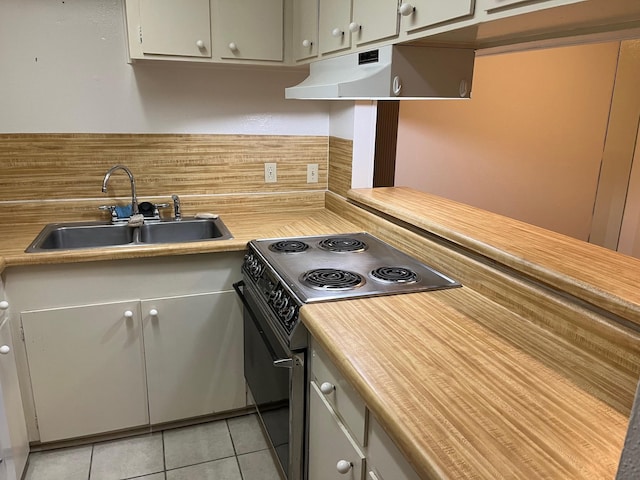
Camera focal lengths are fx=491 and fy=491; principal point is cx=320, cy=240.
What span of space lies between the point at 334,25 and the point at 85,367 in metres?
1.70

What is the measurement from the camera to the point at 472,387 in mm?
1038

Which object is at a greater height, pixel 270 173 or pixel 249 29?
pixel 249 29

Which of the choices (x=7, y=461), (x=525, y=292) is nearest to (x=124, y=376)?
(x=7, y=461)

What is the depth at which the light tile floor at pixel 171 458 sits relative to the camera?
6.49ft

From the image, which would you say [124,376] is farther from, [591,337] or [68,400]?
[591,337]

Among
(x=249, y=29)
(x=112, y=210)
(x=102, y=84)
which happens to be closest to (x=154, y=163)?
(x=112, y=210)

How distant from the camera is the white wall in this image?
2.15 m

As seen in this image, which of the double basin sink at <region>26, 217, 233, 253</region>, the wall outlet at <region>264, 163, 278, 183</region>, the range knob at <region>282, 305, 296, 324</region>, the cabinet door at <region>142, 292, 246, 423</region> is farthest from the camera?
the wall outlet at <region>264, 163, 278, 183</region>

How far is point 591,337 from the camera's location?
114cm

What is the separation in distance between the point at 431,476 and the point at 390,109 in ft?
6.35

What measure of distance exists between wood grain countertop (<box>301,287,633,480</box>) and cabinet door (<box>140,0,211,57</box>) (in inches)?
53.0

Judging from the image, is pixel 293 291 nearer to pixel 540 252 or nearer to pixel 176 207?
pixel 540 252

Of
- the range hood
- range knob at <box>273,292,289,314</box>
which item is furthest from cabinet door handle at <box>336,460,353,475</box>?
the range hood

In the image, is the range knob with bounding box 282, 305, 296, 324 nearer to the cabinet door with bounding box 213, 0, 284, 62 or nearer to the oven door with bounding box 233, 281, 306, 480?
the oven door with bounding box 233, 281, 306, 480
